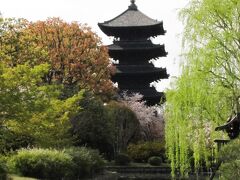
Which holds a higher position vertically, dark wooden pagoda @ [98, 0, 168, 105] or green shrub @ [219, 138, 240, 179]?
dark wooden pagoda @ [98, 0, 168, 105]

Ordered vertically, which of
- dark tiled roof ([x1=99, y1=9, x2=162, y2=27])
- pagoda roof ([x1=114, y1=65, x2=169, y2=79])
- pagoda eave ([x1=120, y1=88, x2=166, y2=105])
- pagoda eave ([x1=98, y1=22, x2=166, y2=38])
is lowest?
pagoda eave ([x1=120, y1=88, x2=166, y2=105])

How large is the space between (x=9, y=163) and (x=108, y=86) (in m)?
19.7

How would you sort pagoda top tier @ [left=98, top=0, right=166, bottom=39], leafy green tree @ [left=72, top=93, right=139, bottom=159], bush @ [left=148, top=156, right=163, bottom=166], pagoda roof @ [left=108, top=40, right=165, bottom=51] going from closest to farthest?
1. leafy green tree @ [left=72, top=93, right=139, bottom=159]
2. bush @ [left=148, top=156, right=163, bottom=166]
3. pagoda roof @ [left=108, top=40, right=165, bottom=51]
4. pagoda top tier @ [left=98, top=0, right=166, bottom=39]

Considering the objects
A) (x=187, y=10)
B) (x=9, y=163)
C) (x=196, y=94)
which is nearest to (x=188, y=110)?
(x=196, y=94)

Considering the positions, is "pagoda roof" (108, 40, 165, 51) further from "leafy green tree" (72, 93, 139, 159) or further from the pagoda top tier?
"leafy green tree" (72, 93, 139, 159)

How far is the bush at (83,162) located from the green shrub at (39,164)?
106 cm

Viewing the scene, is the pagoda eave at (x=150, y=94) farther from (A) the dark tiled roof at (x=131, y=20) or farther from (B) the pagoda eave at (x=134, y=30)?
(A) the dark tiled roof at (x=131, y=20)

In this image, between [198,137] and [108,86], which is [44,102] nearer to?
[198,137]

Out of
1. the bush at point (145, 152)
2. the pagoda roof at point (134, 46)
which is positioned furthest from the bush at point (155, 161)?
the pagoda roof at point (134, 46)

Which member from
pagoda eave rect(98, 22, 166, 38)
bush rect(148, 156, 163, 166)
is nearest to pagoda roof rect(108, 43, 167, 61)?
pagoda eave rect(98, 22, 166, 38)

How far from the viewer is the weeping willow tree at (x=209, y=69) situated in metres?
13.1

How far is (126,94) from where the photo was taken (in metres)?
44.9

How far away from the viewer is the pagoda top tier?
4869 cm

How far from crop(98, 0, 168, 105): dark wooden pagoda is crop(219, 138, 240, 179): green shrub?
34267mm
